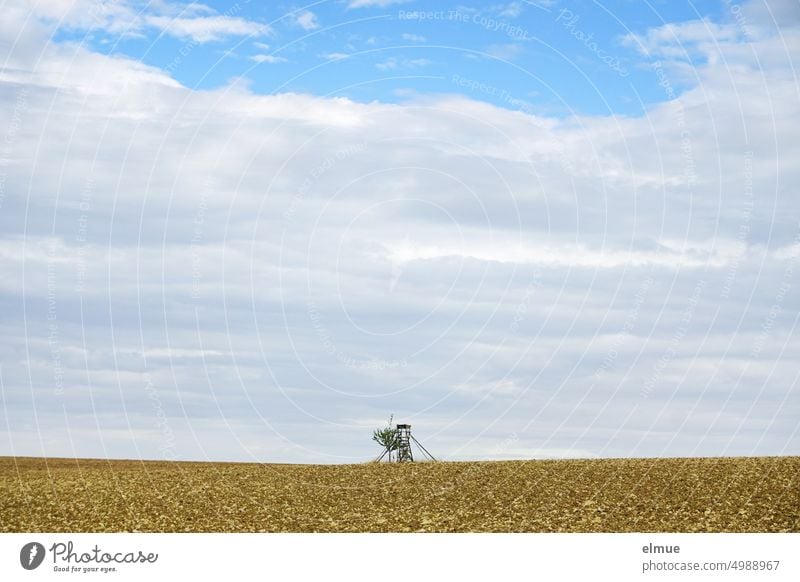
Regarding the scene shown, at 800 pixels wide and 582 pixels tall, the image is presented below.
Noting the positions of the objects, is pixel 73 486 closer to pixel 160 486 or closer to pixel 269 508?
pixel 160 486

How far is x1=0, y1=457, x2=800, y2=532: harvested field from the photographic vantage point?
23422 millimetres

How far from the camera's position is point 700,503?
25.1m

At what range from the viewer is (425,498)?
26.4 metres
